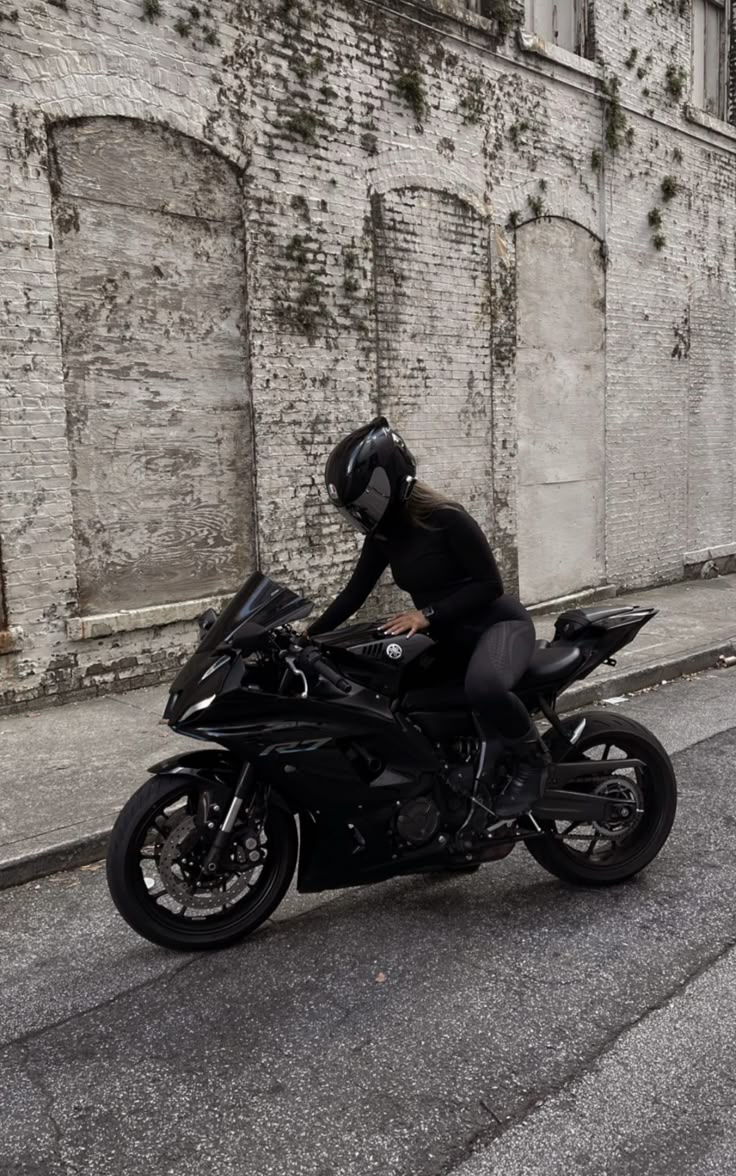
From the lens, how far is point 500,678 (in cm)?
370

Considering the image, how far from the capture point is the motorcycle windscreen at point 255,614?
11.3ft

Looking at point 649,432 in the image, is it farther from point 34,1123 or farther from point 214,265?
point 34,1123

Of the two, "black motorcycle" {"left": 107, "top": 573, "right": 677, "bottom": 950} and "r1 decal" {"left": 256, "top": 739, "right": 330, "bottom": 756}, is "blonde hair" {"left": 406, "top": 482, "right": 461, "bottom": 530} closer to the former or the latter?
"black motorcycle" {"left": 107, "top": 573, "right": 677, "bottom": 950}

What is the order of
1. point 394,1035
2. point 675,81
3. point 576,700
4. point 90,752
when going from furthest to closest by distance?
point 675,81 < point 576,700 < point 90,752 < point 394,1035

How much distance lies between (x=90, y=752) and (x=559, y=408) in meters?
7.00

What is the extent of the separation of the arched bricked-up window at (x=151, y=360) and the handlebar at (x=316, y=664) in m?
4.04

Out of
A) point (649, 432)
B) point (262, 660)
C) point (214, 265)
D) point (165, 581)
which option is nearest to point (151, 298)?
point (214, 265)

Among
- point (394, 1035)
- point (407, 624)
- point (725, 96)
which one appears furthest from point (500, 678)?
point (725, 96)

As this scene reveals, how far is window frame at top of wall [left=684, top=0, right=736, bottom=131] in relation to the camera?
41.5 feet

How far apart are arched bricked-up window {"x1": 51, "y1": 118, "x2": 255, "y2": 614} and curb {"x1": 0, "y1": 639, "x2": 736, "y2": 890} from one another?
9.08 feet

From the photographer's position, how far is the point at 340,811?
12.0ft

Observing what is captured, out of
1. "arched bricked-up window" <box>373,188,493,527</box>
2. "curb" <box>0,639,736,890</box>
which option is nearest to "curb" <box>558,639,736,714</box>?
"curb" <box>0,639,736,890</box>

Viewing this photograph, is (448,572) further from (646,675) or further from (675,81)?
(675,81)

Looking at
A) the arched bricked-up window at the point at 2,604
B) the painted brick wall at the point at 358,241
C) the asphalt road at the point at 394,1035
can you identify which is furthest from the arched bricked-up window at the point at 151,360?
the asphalt road at the point at 394,1035
